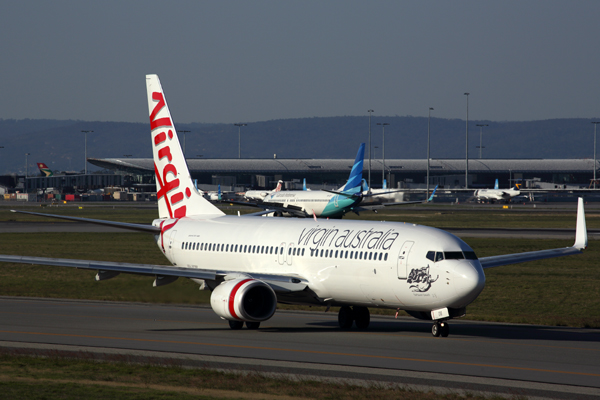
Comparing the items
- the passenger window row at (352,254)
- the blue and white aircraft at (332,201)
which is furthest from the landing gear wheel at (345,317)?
the blue and white aircraft at (332,201)

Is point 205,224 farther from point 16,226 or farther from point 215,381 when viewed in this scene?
point 16,226

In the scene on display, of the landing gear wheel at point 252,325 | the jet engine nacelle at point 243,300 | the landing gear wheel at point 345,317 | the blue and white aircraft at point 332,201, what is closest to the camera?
the jet engine nacelle at point 243,300

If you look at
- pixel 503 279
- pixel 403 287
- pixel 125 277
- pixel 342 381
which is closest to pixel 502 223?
pixel 503 279

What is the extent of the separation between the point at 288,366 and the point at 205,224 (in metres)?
14.2

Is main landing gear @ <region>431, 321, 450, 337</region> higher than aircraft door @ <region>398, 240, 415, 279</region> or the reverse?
the reverse

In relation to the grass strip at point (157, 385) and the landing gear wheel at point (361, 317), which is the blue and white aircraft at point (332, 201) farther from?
the grass strip at point (157, 385)

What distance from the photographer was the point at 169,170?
37.4 m

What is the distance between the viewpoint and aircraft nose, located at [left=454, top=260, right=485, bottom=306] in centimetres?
2428

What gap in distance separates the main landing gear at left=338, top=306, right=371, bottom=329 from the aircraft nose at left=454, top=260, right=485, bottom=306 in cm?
562

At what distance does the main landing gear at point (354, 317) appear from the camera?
29344 mm

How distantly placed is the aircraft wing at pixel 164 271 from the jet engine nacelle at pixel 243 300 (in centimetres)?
66

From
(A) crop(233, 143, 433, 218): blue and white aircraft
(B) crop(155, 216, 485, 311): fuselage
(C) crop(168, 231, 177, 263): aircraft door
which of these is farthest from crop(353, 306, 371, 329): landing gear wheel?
(A) crop(233, 143, 433, 218): blue and white aircraft

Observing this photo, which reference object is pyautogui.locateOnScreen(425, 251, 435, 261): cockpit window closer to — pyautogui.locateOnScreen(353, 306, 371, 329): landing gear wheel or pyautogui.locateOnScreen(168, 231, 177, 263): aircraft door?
pyautogui.locateOnScreen(353, 306, 371, 329): landing gear wheel

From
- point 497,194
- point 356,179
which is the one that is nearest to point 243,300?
point 356,179
